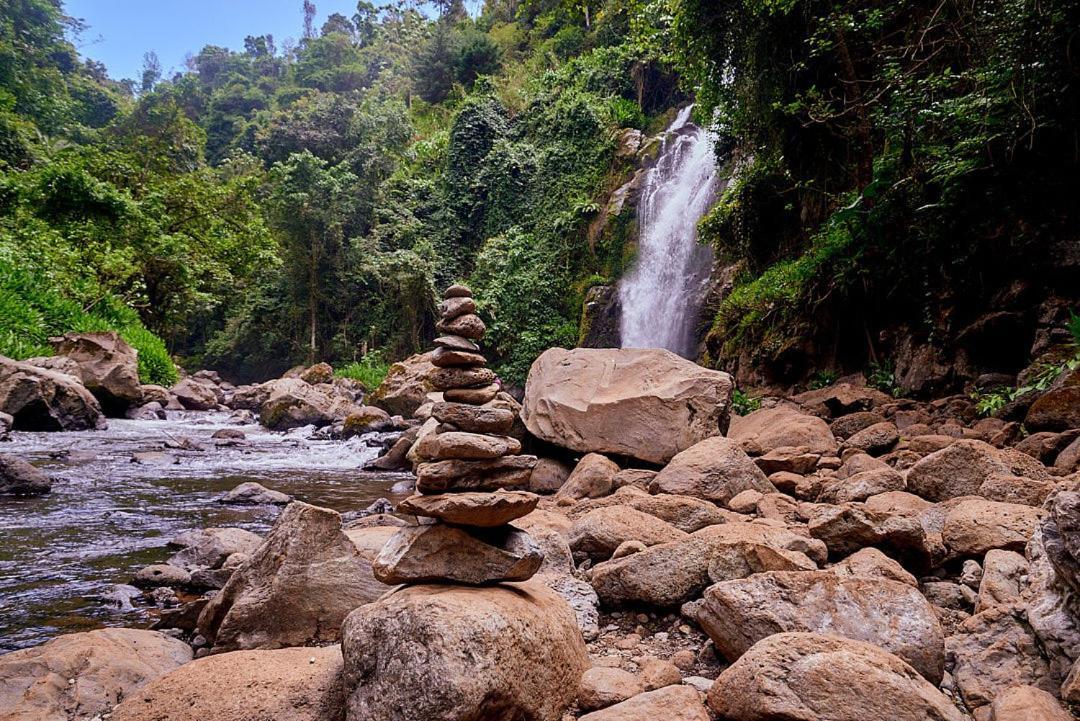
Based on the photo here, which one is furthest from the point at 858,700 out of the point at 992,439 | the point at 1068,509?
the point at 992,439

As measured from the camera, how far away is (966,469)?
4.46 meters

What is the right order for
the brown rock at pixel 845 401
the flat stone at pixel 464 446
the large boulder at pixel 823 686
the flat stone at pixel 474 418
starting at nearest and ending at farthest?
the large boulder at pixel 823 686 → the flat stone at pixel 464 446 → the flat stone at pixel 474 418 → the brown rock at pixel 845 401

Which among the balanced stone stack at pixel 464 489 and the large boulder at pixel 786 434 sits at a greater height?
the balanced stone stack at pixel 464 489

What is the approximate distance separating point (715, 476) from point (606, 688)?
3431 mm

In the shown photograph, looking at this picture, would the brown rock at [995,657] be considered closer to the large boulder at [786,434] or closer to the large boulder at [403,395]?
the large boulder at [786,434]

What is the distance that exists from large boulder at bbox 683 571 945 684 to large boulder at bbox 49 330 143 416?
622 inches

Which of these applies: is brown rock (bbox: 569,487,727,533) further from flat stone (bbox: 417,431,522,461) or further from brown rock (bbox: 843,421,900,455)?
brown rock (bbox: 843,421,900,455)

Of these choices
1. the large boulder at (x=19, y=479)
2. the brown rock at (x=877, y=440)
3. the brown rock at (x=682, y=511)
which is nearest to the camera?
the brown rock at (x=682, y=511)

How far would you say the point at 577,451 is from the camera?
807cm

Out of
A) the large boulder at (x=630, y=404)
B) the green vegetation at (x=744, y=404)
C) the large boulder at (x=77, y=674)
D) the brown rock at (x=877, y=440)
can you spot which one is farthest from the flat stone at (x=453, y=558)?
the green vegetation at (x=744, y=404)

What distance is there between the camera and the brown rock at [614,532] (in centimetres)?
416

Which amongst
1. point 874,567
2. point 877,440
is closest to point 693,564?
point 874,567

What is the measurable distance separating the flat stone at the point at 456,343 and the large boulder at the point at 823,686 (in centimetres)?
186

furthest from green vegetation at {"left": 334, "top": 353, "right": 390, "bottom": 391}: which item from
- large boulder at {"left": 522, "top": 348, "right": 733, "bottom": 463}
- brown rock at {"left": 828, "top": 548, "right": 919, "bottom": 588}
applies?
brown rock at {"left": 828, "top": 548, "right": 919, "bottom": 588}
